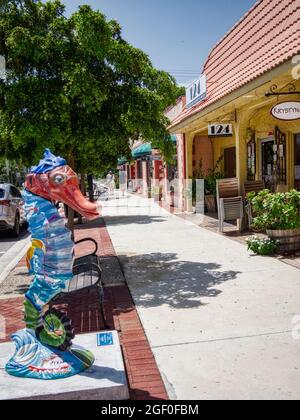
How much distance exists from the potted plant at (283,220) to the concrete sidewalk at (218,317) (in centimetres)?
57

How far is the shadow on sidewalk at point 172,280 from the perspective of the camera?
5.39m

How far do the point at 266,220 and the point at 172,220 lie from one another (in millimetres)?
6103

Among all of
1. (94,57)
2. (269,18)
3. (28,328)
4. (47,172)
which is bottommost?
(28,328)

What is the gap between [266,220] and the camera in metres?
7.42

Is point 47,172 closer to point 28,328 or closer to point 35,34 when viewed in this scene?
point 28,328

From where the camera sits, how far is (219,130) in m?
10.9

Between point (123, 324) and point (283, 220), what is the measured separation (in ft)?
12.7

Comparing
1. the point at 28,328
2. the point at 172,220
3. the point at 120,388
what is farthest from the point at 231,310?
the point at 172,220

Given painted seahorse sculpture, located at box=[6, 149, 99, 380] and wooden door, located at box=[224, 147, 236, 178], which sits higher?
wooden door, located at box=[224, 147, 236, 178]

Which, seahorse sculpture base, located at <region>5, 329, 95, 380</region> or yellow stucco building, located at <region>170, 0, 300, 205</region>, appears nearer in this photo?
seahorse sculpture base, located at <region>5, 329, 95, 380</region>

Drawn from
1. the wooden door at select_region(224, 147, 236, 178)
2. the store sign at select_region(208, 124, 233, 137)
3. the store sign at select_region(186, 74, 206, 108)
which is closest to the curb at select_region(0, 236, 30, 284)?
the store sign at select_region(208, 124, 233, 137)

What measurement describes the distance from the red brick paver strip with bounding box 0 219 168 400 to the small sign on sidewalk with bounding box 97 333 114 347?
0.65 ft

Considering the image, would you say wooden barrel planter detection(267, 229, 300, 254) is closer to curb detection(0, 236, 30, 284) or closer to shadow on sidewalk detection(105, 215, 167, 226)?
curb detection(0, 236, 30, 284)

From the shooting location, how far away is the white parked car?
11.9 metres
